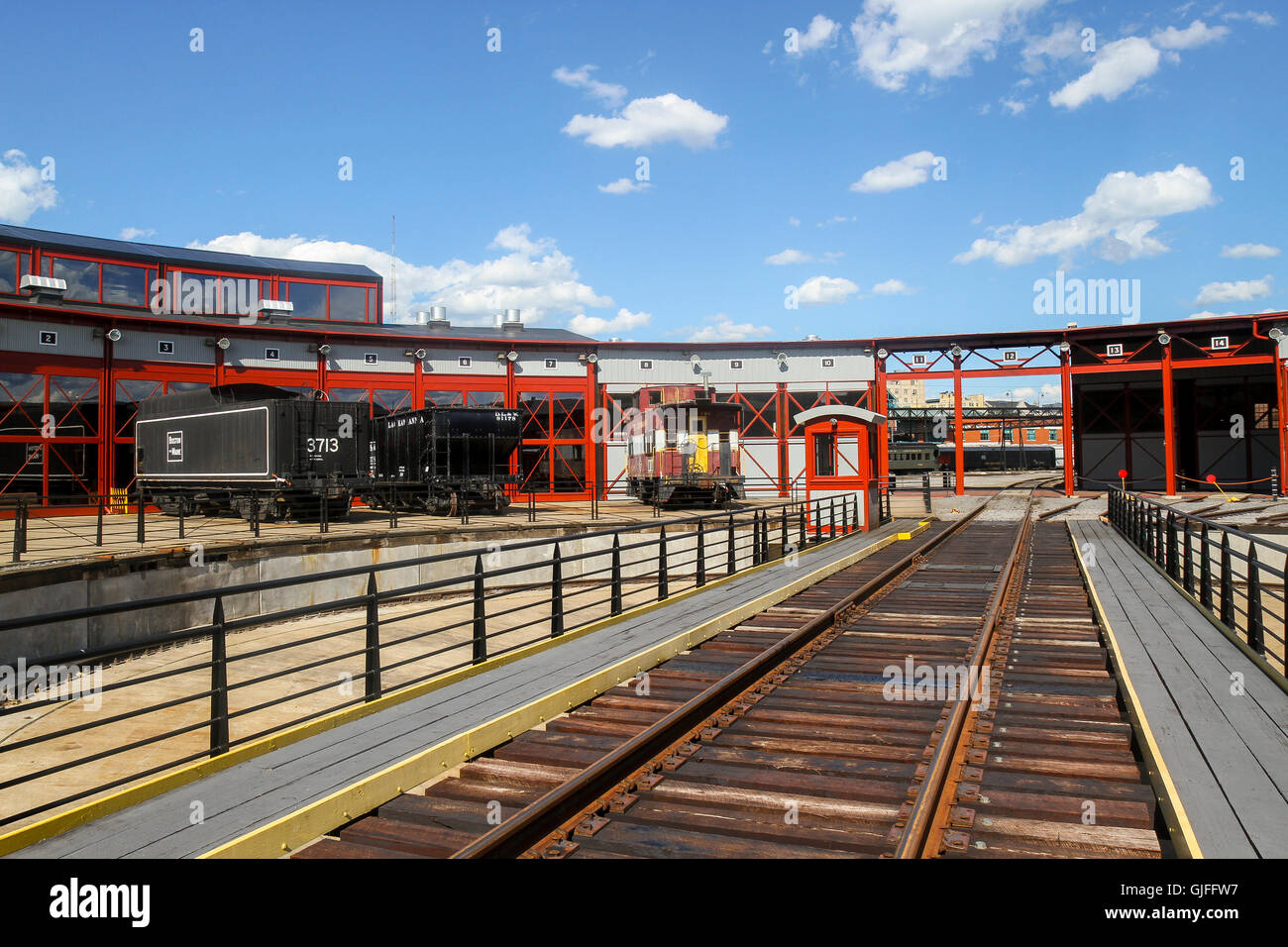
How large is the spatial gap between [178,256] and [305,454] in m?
26.3

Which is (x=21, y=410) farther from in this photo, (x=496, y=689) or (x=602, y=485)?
(x=496, y=689)

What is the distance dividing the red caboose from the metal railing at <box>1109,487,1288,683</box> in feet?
40.5

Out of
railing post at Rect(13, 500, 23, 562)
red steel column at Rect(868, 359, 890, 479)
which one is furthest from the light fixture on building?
red steel column at Rect(868, 359, 890, 479)

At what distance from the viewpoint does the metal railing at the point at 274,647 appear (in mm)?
5770

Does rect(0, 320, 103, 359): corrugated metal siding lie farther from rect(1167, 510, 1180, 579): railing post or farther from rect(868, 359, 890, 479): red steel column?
rect(1167, 510, 1180, 579): railing post

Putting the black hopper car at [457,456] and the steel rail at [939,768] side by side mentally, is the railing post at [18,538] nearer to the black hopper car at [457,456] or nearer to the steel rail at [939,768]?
the black hopper car at [457,456]

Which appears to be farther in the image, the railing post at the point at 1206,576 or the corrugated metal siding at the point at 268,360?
the corrugated metal siding at the point at 268,360

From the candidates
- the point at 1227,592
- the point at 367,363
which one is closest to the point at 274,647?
the point at 1227,592

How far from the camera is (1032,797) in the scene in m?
5.25

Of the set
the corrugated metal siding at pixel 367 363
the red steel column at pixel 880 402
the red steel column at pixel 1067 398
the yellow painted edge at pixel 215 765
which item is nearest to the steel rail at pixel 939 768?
the yellow painted edge at pixel 215 765

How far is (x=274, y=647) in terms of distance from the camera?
244 inches

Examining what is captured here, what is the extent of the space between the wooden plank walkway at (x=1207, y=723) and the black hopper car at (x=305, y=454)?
17.0 metres

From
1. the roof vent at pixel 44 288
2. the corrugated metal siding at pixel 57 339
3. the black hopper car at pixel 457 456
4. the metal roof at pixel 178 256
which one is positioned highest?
the metal roof at pixel 178 256
